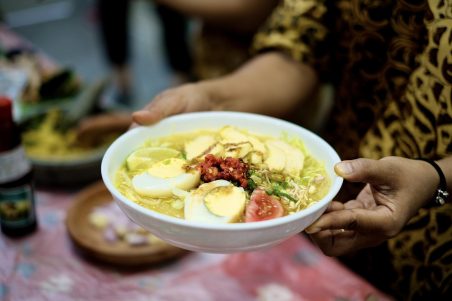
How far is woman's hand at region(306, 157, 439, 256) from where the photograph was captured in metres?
1.03

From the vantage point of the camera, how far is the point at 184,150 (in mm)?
1244

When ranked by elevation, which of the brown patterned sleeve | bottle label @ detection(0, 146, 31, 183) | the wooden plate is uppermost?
the brown patterned sleeve

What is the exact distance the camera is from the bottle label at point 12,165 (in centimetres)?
154

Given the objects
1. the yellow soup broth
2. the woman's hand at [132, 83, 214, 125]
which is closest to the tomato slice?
the yellow soup broth

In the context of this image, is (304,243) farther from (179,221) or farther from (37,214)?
(37,214)

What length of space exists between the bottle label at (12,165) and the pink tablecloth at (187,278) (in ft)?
0.80

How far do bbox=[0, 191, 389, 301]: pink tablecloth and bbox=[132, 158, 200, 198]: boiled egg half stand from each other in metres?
0.51

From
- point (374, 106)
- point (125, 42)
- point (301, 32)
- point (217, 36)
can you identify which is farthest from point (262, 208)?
point (125, 42)

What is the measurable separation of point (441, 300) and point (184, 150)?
885 mm

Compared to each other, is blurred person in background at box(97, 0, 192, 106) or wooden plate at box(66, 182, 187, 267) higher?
wooden plate at box(66, 182, 187, 267)

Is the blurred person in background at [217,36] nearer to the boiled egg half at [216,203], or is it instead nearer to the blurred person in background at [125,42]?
the boiled egg half at [216,203]

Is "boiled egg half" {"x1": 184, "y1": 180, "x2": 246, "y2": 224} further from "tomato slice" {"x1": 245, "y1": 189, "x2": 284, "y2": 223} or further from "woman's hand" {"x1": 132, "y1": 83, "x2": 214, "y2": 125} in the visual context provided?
"woman's hand" {"x1": 132, "y1": 83, "x2": 214, "y2": 125}

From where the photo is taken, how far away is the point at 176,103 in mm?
1392

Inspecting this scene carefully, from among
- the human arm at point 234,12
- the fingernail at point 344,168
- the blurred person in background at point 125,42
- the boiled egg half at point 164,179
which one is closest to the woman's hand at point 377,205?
the fingernail at point 344,168
